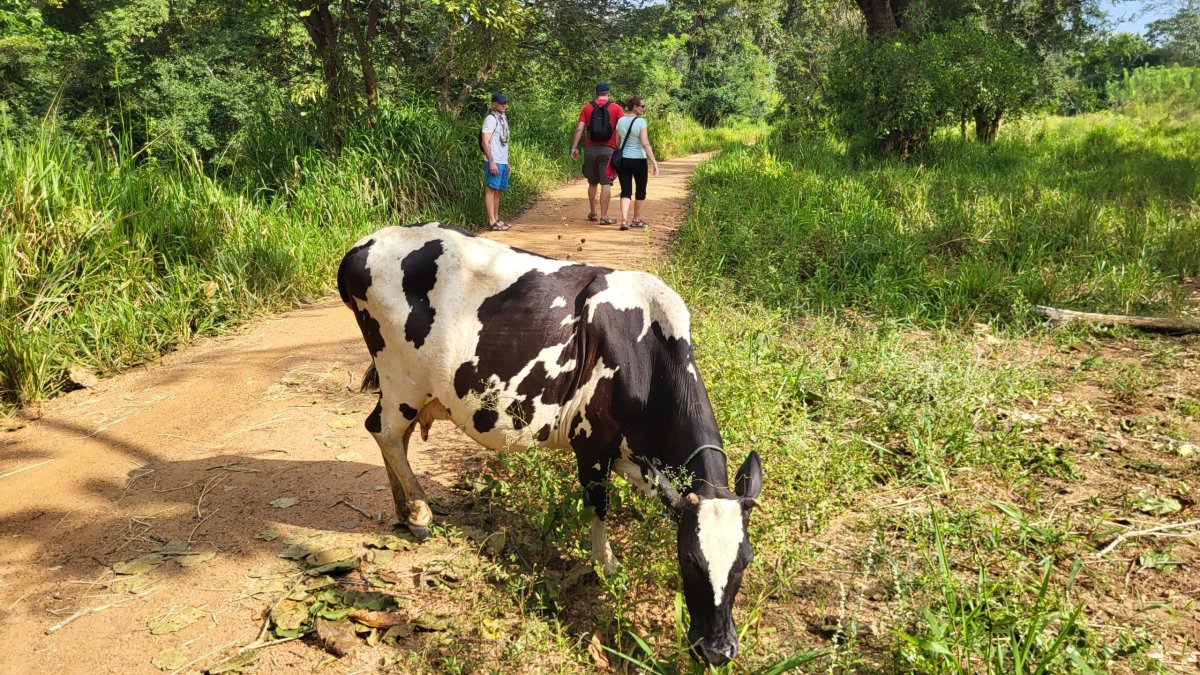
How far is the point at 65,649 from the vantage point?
2934mm

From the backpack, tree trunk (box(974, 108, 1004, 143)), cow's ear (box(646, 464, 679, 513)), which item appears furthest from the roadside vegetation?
tree trunk (box(974, 108, 1004, 143))

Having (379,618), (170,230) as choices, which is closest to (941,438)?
(379,618)

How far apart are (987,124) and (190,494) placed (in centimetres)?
1570

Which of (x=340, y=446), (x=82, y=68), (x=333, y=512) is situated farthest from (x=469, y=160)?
(x=82, y=68)

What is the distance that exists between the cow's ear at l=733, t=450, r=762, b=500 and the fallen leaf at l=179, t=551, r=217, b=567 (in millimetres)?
2590

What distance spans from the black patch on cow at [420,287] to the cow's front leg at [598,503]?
948mm

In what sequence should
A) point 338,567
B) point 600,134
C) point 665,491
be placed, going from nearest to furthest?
point 665,491 → point 338,567 → point 600,134

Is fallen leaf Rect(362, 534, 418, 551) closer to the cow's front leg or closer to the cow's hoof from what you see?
the cow's hoof

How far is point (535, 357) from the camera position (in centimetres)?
323

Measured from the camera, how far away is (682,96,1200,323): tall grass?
21.1ft

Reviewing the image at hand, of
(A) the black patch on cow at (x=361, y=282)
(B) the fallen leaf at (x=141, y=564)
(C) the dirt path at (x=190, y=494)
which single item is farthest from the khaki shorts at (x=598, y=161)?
(B) the fallen leaf at (x=141, y=564)

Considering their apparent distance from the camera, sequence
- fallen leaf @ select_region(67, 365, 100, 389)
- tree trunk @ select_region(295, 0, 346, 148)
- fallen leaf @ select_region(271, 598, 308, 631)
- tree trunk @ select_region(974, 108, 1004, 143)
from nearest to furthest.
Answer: fallen leaf @ select_region(271, 598, 308, 631) → fallen leaf @ select_region(67, 365, 100, 389) → tree trunk @ select_region(295, 0, 346, 148) → tree trunk @ select_region(974, 108, 1004, 143)

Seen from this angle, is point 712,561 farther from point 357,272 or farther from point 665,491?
point 357,272

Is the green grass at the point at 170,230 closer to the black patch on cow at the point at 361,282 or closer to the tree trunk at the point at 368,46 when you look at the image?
the tree trunk at the point at 368,46
